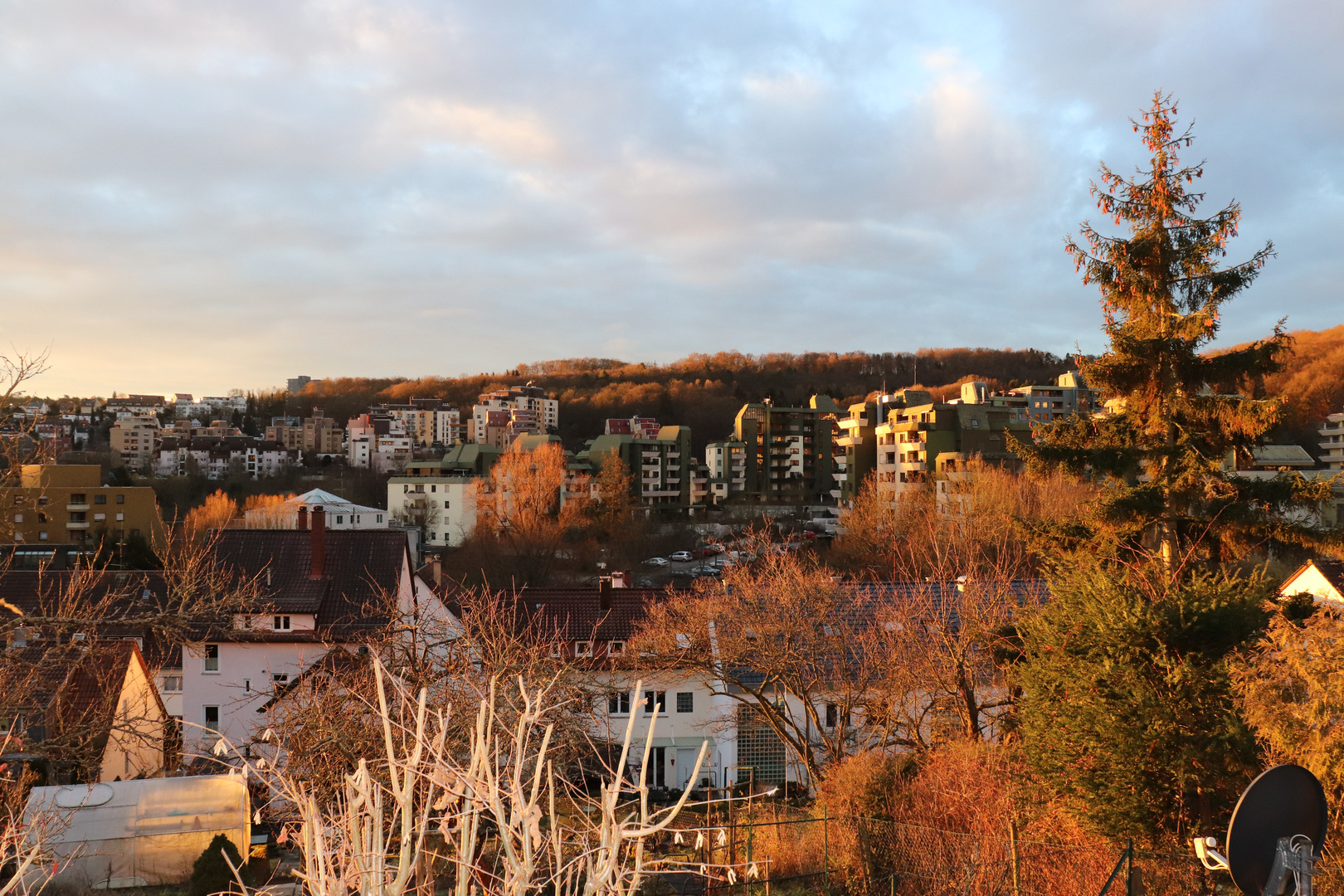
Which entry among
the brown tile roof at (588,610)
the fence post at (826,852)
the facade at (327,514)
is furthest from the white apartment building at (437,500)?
the fence post at (826,852)

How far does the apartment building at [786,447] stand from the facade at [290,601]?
72.6 metres

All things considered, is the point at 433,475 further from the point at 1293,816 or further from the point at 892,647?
the point at 1293,816

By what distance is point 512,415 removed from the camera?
5310 inches

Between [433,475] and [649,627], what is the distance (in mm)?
63895

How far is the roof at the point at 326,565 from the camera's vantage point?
2886 cm

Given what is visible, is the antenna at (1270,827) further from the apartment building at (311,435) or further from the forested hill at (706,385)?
the apartment building at (311,435)

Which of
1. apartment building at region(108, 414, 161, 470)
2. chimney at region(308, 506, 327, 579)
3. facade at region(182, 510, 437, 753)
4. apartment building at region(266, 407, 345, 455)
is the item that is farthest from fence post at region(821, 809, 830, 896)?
apartment building at region(266, 407, 345, 455)

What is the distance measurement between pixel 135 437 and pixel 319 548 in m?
126

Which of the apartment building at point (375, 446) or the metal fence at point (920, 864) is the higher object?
the apartment building at point (375, 446)

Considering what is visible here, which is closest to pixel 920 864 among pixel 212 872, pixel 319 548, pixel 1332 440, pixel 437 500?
pixel 212 872

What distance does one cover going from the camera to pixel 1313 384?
78562 millimetres

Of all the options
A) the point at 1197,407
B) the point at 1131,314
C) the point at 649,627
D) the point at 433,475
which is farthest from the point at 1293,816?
the point at 433,475

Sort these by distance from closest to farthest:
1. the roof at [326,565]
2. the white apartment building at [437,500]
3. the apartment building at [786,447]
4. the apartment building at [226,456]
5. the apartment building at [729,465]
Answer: the roof at [326,565] < the white apartment building at [437,500] < the apartment building at [729,465] < the apartment building at [786,447] < the apartment building at [226,456]

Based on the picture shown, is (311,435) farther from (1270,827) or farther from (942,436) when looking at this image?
(1270,827)
